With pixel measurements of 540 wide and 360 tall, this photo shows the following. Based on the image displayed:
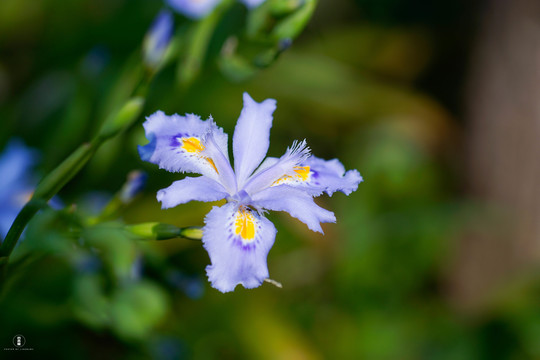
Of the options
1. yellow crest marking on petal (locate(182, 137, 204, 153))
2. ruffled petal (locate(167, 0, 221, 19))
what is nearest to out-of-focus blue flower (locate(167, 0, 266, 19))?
ruffled petal (locate(167, 0, 221, 19))

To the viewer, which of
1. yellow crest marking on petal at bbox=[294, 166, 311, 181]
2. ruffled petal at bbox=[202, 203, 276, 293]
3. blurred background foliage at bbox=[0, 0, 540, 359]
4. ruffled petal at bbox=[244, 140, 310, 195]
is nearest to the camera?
ruffled petal at bbox=[202, 203, 276, 293]

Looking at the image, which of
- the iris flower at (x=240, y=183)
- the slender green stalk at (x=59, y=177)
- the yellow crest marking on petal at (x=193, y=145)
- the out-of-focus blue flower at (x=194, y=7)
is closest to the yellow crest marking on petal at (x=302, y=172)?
the iris flower at (x=240, y=183)

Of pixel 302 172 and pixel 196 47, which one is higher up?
pixel 196 47

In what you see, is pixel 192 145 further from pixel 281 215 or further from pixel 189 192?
pixel 281 215

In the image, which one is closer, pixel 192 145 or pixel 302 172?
pixel 192 145

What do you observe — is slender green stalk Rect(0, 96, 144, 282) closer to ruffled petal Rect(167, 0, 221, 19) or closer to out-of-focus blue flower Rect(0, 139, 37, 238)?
out-of-focus blue flower Rect(0, 139, 37, 238)

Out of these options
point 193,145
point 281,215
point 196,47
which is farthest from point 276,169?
point 281,215
